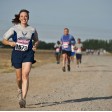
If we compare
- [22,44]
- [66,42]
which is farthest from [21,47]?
[66,42]

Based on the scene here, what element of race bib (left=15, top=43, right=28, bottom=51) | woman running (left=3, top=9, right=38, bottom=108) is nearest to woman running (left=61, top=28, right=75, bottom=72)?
woman running (left=3, top=9, right=38, bottom=108)

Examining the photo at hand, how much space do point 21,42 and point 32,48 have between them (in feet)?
0.82

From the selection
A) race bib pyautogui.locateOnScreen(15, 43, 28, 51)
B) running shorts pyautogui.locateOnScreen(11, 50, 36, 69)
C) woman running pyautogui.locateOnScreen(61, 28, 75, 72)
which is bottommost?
woman running pyautogui.locateOnScreen(61, 28, 75, 72)

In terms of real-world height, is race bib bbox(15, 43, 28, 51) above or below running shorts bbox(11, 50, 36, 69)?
above

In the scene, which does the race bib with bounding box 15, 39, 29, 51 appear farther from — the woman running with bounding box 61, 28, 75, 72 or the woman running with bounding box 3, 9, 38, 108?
the woman running with bounding box 61, 28, 75, 72

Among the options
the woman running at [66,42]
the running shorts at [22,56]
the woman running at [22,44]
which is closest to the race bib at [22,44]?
the woman running at [22,44]

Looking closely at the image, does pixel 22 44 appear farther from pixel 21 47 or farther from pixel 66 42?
pixel 66 42

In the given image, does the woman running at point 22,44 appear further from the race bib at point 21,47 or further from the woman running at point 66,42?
the woman running at point 66,42

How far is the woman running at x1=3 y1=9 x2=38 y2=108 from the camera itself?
7.45 m

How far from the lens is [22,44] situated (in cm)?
743

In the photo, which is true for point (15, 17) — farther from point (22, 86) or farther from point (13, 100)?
point (13, 100)

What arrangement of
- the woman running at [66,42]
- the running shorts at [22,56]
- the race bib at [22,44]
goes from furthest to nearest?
1. the woman running at [66,42]
2. the running shorts at [22,56]
3. the race bib at [22,44]

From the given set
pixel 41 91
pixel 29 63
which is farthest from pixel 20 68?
pixel 41 91

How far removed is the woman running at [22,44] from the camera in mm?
7453
